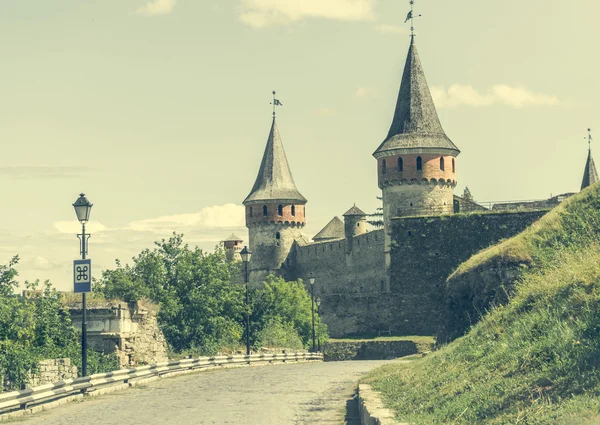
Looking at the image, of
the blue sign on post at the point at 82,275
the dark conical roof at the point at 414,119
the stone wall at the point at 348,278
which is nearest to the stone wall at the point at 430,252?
the stone wall at the point at 348,278

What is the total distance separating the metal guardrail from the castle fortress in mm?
21837

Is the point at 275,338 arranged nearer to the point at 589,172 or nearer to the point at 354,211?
the point at 354,211

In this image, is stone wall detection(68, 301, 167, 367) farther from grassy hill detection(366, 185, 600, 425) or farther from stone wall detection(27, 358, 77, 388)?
grassy hill detection(366, 185, 600, 425)

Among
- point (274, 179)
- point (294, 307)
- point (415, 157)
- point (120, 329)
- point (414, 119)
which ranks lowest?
point (120, 329)

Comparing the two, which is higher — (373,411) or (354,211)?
(354,211)

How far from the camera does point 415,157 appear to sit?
183 ft

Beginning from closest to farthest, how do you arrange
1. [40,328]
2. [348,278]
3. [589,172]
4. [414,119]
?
[40,328] < [414,119] < [348,278] < [589,172]

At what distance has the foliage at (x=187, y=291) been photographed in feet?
112

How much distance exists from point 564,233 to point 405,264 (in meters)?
31.7

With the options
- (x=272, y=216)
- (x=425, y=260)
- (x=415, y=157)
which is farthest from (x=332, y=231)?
(x=425, y=260)

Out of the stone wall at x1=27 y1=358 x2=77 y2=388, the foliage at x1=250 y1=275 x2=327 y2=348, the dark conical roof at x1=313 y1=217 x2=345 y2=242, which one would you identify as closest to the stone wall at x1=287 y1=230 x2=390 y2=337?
the foliage at x1=250 y1=275 x2=327 y2=348

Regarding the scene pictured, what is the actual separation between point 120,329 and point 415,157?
35454 millimetres

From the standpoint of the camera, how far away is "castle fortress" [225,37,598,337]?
1984 inches

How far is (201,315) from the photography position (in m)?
36.2
